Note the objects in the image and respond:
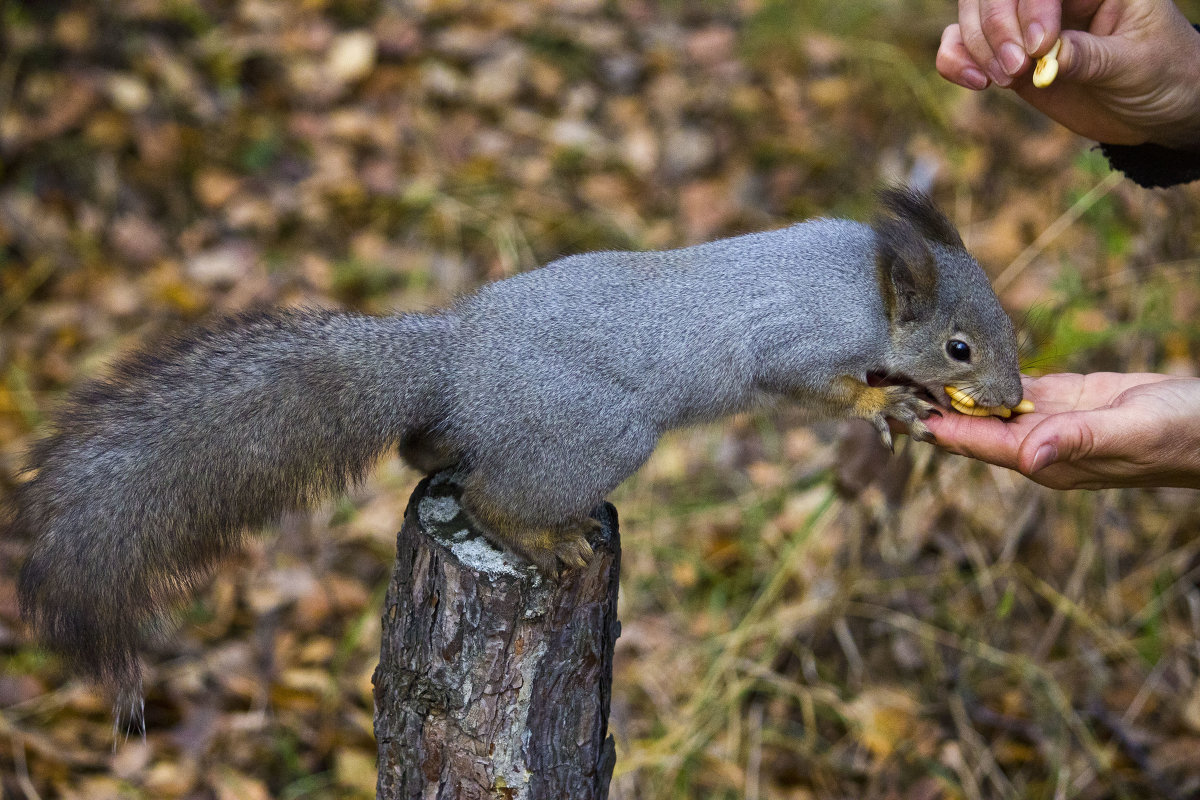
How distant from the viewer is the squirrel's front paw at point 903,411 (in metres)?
2.05

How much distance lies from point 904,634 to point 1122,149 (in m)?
1.37

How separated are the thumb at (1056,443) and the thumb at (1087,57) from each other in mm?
724

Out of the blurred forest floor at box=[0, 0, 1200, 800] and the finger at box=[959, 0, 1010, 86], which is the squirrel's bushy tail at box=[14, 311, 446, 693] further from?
the finger at box=[959, 0, 1010, 86]

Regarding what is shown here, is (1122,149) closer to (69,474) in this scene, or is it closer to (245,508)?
(245,508)

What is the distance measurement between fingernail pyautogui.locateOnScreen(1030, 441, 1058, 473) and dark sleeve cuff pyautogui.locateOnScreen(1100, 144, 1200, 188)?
3.16ft

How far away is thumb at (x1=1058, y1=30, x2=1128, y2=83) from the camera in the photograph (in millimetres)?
2047

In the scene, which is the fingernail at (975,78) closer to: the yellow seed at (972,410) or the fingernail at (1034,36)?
the fingernail at (1034,36)

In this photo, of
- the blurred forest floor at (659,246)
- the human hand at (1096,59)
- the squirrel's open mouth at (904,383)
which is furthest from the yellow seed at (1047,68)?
the blurred forest floor at (659,246)

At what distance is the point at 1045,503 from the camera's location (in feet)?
9.84

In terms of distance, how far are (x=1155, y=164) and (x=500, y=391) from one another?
1.55 m

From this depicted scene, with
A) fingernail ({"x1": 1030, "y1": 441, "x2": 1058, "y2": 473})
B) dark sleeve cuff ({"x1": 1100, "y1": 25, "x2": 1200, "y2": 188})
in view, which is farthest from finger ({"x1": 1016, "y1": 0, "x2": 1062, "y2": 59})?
fingernail ({"x1": 1030, "y1": 441, "x2": 1058, "y2": 473})

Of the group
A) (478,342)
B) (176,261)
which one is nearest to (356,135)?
(176,261)

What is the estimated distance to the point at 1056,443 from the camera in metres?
1.73

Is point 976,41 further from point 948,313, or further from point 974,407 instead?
point 974,407
